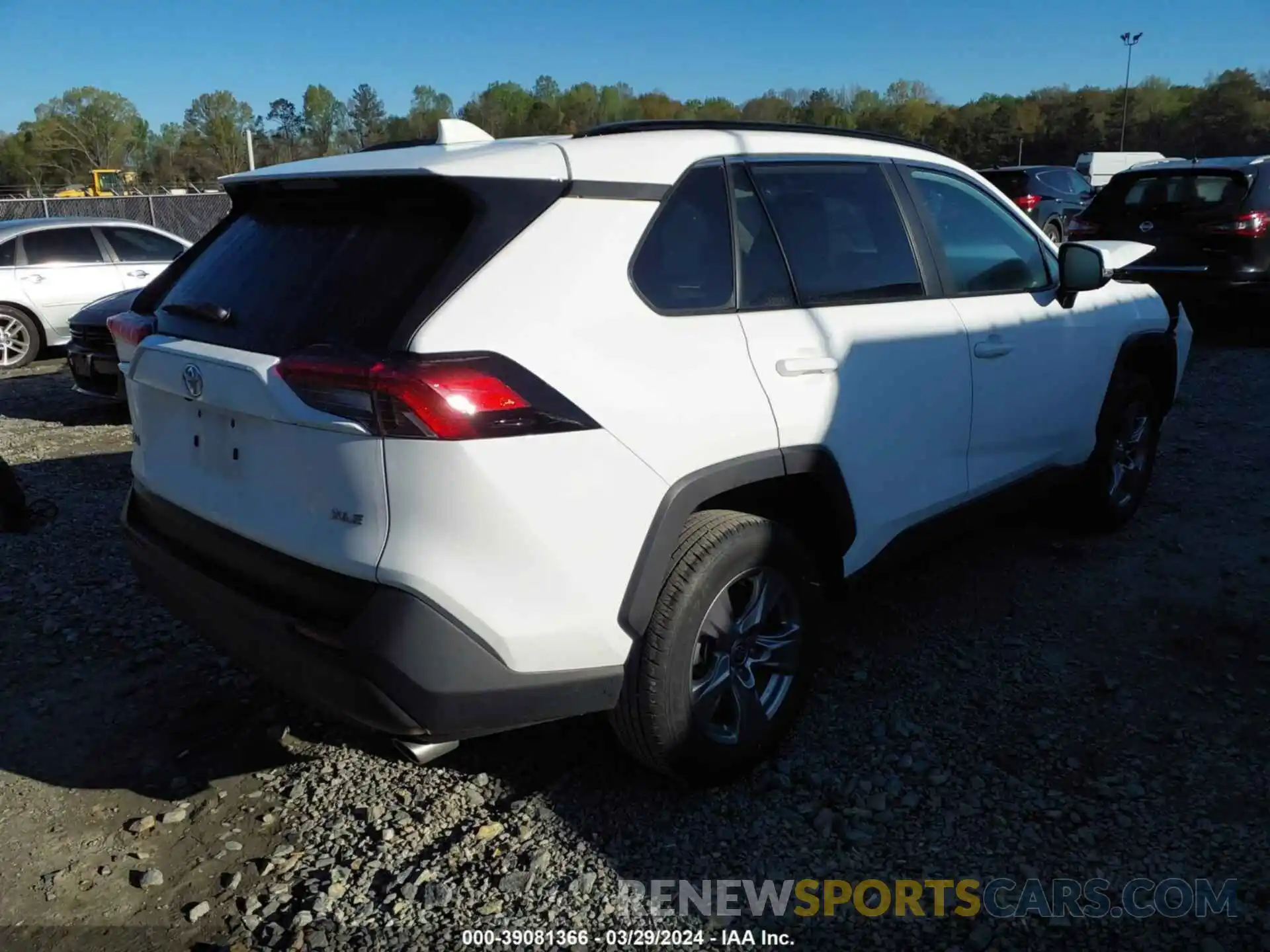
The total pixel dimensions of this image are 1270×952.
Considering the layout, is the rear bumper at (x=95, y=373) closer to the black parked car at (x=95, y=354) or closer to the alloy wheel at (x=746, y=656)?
the black parked car at (x=95, y=354)

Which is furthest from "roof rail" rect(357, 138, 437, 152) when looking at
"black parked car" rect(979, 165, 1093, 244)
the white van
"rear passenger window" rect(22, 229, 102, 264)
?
the white van

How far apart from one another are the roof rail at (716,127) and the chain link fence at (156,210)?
73.8ft

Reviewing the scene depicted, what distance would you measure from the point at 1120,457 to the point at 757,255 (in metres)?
2.85

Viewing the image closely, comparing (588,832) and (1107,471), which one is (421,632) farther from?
(1107,471)

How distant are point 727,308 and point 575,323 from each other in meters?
0.57

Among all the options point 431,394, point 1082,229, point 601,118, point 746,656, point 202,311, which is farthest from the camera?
point 601,118

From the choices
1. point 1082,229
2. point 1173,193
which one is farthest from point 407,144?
point 1082,229

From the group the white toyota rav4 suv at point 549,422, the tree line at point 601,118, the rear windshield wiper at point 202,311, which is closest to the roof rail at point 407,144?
the white toyota rav4 suv at point 549,422

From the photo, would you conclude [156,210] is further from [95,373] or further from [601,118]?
[601,118]

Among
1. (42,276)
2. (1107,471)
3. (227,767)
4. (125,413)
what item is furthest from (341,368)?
(42,276)

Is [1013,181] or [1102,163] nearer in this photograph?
[1013,181]

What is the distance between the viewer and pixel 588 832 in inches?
110

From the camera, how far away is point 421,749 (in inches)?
101

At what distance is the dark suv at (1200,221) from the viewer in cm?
893
